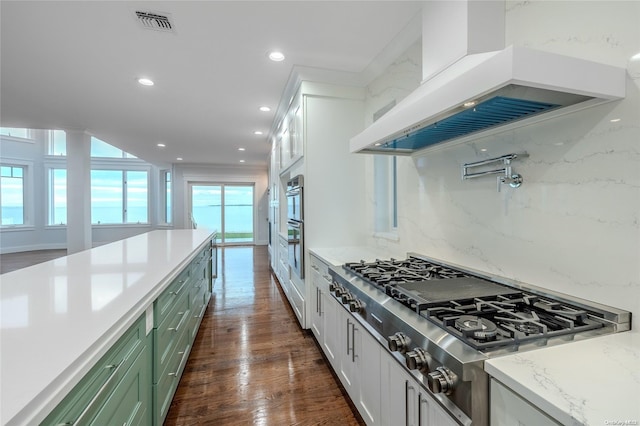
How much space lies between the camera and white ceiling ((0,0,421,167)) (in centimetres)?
200

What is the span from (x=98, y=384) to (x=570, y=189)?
1.84 m

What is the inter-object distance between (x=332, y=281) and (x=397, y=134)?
1.11 meters

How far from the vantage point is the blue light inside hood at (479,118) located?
115 centimetres

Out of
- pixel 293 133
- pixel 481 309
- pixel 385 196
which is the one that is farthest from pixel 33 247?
pixel 481 309

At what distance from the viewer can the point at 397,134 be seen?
148 centimetres

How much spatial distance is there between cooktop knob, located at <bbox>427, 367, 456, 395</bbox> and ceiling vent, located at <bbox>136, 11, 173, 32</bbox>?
2.62 metres

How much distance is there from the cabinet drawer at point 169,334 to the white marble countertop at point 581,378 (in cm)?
149

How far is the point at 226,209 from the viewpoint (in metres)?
9.74

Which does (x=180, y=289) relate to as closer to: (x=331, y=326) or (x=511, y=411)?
(x=331, y=326)

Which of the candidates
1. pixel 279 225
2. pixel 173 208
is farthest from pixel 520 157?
pixel 173 208

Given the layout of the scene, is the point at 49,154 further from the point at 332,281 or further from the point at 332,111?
the point at 332,281

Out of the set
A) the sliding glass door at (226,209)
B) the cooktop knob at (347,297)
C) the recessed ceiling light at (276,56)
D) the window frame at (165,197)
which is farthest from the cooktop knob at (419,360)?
the window frame at (165,197)

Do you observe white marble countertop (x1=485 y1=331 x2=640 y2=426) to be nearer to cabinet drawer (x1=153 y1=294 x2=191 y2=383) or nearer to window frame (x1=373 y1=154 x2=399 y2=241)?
cabinet drawer (x1=153 y1=294 x2=191 y2=383)

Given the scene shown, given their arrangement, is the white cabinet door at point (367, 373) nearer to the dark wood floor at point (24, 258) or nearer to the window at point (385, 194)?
the window at point (385, 194)
